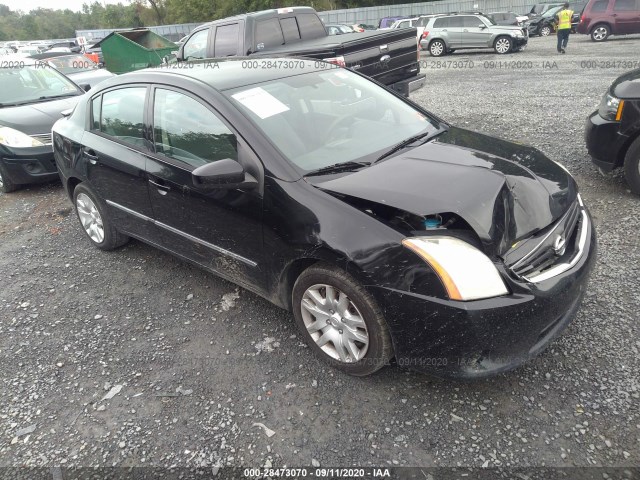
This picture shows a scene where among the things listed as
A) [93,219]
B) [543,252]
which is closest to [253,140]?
[543,252]

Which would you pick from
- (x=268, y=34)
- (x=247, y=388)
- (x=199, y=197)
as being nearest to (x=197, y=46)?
(x=268, y=34)

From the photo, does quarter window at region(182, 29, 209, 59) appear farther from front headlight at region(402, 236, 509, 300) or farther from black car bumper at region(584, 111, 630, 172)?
front headlight at region(402, 236, 509, 300)

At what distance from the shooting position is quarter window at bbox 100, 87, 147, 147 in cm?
348

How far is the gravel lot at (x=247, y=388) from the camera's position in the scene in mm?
2289

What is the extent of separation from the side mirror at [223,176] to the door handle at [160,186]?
70 centimetres

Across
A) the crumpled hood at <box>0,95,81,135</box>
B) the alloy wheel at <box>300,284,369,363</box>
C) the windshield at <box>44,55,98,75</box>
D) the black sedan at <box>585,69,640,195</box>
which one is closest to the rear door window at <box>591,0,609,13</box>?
the black sedan at <box>585,69,640,195</box>

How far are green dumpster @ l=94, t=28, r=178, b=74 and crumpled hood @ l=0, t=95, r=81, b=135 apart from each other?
29.2ft

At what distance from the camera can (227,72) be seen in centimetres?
334

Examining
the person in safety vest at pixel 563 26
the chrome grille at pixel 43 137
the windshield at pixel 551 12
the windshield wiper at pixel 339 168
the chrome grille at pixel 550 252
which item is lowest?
the windshield at pixel 551 12

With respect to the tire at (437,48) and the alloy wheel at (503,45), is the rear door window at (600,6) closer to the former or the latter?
the alloy wheel at (503,45)

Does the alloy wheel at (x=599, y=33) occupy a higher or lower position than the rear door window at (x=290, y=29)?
lower

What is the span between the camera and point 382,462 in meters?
2.22

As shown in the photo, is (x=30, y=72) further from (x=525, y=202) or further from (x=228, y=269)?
(x=525, y=202)

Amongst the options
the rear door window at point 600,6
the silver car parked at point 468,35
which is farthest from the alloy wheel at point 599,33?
the silver car parked at point 468,35
